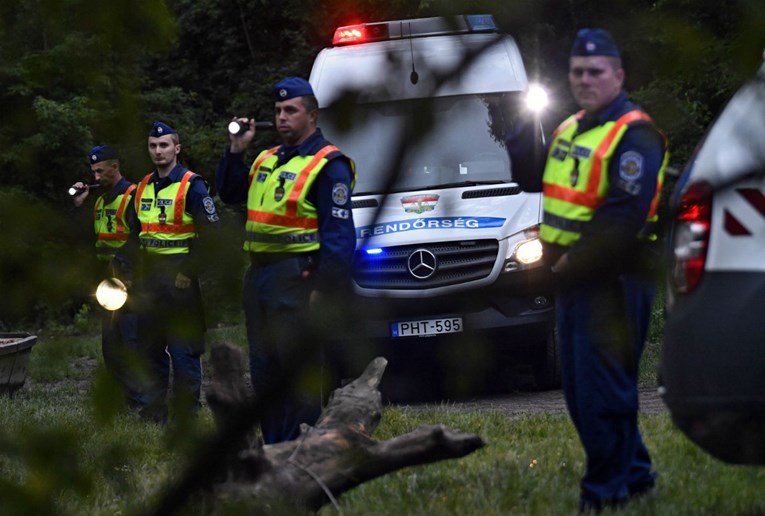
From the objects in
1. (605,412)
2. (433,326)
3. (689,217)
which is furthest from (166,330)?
(605,412)

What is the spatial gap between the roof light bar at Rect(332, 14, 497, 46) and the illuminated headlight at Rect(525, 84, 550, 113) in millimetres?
197

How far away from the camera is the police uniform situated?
1.69 metres

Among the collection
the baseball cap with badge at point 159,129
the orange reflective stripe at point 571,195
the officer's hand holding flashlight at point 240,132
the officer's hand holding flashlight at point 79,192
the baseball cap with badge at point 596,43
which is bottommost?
the orange reflective stripe at point 571,195

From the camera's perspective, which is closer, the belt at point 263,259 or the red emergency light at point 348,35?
the red emergency light at point 348,35

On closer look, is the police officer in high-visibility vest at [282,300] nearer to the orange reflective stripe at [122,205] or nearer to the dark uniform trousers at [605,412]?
the orange reflective stripe at [122,205]

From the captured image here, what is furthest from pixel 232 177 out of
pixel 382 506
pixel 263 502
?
pixel 382 506

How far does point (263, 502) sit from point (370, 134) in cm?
83

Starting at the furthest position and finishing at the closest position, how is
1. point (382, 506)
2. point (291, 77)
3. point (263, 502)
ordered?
1. point (382, 506)
2. point (263, 502)
3. point (291, 77)

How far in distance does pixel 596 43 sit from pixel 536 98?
8.1 inches

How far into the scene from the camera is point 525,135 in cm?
169

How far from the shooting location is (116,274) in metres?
1.75

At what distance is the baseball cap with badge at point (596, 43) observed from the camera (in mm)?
1370

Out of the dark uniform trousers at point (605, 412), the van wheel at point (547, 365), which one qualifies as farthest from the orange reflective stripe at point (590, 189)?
the van wheel at point (547, 365)

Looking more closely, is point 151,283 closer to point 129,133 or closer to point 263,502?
point 129,133
